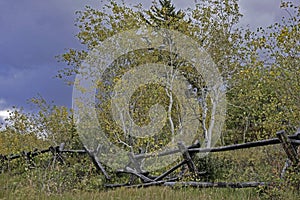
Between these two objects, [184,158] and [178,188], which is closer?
[178,188]

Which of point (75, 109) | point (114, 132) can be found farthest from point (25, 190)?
point (75, 109)

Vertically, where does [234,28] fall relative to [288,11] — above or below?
above

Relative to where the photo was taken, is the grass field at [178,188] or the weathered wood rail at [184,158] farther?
the weathered wood rail at [184,158]

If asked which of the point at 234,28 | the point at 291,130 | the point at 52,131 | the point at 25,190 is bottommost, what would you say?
the point at 25,190

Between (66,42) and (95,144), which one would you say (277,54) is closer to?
(95,144)

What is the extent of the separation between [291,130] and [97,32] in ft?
23.2

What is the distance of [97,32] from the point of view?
37.4 ft

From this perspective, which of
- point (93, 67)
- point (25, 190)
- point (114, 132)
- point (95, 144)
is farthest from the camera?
point (93, 67)

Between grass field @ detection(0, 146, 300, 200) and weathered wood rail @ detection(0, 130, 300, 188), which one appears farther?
weathered wood rail @ detection(0, 130, 300, 188)

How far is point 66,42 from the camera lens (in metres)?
12.4

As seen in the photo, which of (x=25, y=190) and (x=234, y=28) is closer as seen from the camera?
(x=25, y=190)

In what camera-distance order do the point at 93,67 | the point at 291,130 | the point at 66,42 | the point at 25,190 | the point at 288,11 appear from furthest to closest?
1. the point at 66,42
2. the point at 93,67
3. the point at 291,130
4. the point at 288,11
5. the point at 25,190

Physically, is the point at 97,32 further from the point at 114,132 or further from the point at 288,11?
the point at 288,11

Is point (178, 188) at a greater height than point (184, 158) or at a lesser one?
lesser
